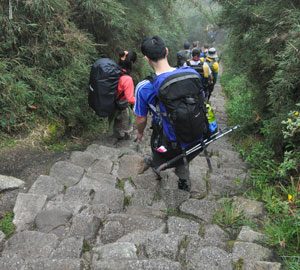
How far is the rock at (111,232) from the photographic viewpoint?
324 cm

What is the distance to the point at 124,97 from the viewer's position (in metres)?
5.87

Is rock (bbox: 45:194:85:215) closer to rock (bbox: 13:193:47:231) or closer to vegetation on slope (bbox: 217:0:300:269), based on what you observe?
rock (bbox: 13:193:47:231)

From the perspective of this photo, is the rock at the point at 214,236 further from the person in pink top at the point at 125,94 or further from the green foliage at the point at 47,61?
the green foliage at the point at 47,61

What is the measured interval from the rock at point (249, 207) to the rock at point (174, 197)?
1.91 ft

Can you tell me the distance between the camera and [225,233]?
3.38 meters

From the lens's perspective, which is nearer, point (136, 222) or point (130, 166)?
point (136, 222)

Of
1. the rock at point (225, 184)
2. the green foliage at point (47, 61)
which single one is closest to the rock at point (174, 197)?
the rock at point (225, 184)

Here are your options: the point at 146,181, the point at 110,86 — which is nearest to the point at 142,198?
the point at 146,181

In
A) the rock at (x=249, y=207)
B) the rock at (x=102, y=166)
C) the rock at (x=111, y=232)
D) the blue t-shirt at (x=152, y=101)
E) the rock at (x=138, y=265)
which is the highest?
the blue t-shirt at (x=152, y=101)

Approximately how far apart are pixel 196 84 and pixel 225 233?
152cm

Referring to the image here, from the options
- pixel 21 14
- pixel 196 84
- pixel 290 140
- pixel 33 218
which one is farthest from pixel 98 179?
pixel 21 14

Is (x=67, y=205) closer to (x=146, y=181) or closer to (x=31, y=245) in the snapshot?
(x=31, y=245)

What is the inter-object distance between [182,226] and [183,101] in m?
1.25

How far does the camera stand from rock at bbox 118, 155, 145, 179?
4.96 m
